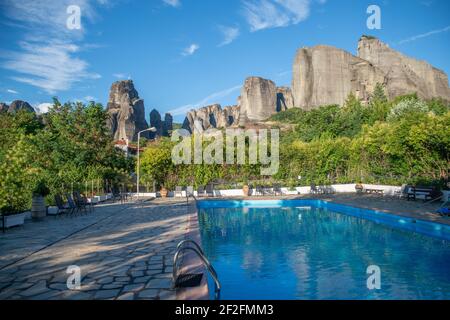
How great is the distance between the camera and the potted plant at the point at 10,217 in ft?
26.9

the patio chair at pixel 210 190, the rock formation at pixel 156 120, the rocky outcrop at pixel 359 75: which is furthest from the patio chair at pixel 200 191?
the rock formation at pixel 156 120

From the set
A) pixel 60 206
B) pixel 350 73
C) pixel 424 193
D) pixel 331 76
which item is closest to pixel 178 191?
pixel 60 206

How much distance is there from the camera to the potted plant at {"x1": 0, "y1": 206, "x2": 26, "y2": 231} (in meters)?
8.19

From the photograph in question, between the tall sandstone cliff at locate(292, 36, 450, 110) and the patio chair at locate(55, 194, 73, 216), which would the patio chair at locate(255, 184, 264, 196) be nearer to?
the patio chair at locate(55, 194, 73, 216)

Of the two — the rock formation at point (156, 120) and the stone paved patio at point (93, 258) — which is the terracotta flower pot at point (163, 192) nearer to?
the stone paved patio at point (93, 258)

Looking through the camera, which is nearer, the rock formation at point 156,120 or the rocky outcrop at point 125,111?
the rocky outcrop at point 125,111

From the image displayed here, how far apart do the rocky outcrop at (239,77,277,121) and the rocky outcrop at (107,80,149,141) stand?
33.2m

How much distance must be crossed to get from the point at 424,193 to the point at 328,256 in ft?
31.7

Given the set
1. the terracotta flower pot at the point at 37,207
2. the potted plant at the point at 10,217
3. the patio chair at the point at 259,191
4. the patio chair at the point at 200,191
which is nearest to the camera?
the potted plant at the point at 10,217

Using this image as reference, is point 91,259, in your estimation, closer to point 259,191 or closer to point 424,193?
point 424,193

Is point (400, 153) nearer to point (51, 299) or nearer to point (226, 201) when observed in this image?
point (226, 201)

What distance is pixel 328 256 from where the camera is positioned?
7160mm

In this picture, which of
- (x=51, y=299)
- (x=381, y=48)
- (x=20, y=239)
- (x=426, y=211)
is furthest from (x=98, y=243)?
(x=381, y=48)

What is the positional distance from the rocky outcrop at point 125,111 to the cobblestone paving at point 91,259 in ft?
231
